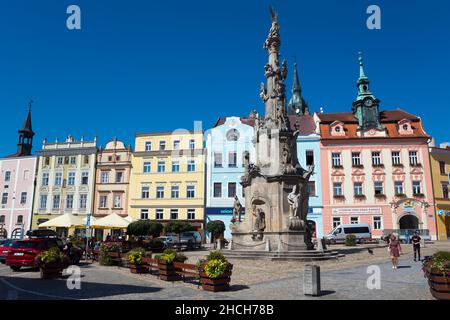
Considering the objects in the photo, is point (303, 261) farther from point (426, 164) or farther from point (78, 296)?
point (426, 164)

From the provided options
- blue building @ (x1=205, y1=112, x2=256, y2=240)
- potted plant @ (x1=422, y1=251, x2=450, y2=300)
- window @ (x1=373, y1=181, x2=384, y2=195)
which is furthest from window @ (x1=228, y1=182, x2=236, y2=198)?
potted plant @ (x1=422, y1=251, x2=450, y2=300)

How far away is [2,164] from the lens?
5169 centimetres

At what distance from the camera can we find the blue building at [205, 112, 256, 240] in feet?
140

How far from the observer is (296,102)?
83312 mm

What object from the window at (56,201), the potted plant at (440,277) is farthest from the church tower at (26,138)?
the potted plant at (440,277)

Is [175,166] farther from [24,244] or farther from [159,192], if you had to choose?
[24,244]

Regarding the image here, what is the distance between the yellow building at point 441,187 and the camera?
4003 cm

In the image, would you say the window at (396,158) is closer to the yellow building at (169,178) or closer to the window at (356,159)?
the window at (356,159)

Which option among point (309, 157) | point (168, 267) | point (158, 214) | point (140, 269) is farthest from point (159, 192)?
point (168, 267)

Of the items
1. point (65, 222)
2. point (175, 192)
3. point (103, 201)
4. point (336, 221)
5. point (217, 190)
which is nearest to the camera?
point (65, 222)

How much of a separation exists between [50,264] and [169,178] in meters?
32.0

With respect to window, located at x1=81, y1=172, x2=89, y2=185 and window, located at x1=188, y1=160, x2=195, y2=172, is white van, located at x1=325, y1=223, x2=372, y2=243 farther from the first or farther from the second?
window, located at x1=81, y1=172, x2=89, y2=185
